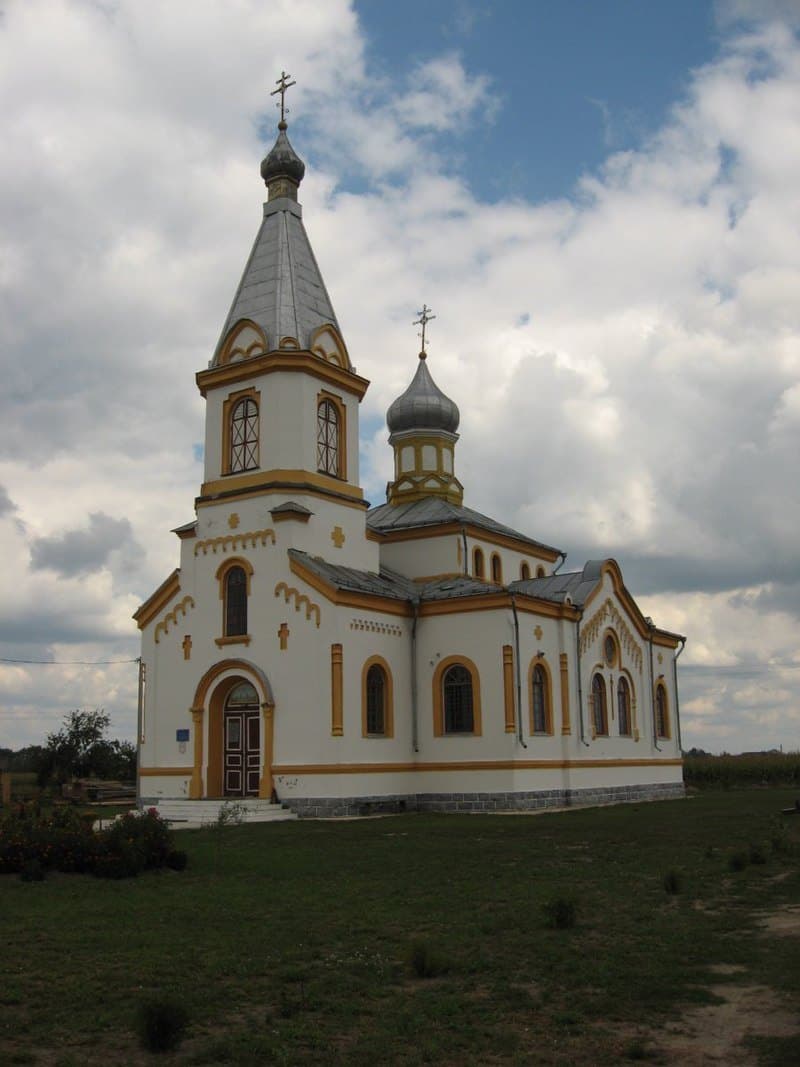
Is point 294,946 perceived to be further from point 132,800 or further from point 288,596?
point 132,800

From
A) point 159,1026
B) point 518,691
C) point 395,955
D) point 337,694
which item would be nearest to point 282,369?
point 337,694

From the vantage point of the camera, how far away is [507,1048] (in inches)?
289

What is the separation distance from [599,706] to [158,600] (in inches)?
529

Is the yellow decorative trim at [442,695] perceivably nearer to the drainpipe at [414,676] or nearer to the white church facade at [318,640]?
the white church facade at [318,640]

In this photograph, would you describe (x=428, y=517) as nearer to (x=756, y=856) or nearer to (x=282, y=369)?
(x=282, y=369)

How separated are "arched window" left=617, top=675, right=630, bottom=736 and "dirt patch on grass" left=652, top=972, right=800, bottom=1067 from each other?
26.0 metres

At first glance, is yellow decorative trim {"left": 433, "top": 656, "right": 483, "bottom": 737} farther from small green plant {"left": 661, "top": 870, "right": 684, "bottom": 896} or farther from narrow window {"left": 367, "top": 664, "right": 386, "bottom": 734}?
small green plant {"left": 661, "top": 870, "right": 684, "bottom": 896}

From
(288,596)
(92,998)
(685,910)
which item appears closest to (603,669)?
(288,596)

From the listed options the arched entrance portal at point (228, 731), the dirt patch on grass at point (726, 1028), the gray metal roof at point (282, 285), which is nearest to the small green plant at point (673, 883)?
the dirt patch on grass at point (726, 1028)

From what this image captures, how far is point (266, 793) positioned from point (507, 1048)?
783 inches

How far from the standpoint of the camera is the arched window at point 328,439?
99.0 feet

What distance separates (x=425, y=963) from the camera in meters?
9.16

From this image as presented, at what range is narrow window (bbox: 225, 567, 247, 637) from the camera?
1126 inches

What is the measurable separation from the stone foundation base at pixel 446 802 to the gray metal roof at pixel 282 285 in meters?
12.4
